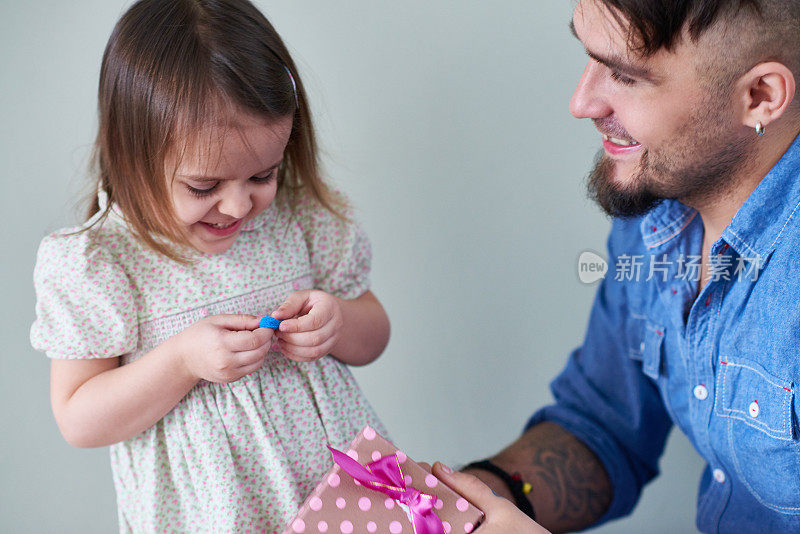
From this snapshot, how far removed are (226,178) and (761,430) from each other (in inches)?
31.2

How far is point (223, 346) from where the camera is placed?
891mm

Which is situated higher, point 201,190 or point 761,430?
point 201,190

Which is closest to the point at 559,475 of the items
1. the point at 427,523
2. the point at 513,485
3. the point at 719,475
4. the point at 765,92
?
the point at 513,485

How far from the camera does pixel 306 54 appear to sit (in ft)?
4.03

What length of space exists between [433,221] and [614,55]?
1.66 ft

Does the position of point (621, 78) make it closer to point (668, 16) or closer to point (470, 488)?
point (668, 16)

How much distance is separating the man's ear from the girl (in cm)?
59

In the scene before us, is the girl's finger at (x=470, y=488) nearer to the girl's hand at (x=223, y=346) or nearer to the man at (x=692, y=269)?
the man at (x=692, y=269)

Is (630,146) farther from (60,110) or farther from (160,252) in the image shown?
(60,110)

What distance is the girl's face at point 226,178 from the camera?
0.89m

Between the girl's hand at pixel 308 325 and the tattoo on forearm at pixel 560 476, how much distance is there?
0.44 meters

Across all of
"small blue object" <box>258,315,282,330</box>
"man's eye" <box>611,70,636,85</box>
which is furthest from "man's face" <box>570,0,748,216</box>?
"small blue object" <box>258,315,282,330</box>

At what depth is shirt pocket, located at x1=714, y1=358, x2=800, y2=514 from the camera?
Result: 99cm

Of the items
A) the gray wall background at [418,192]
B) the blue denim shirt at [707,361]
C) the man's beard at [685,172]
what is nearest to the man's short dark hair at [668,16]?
the man's beard at [685,172]
